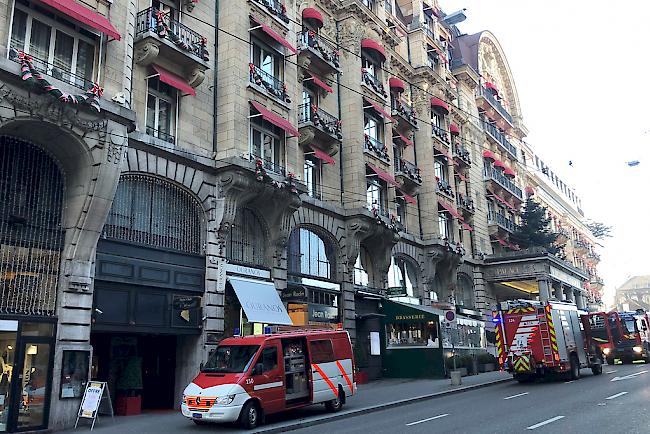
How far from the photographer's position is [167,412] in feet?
59.6

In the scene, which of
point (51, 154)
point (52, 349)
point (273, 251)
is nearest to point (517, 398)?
point (273, 251)

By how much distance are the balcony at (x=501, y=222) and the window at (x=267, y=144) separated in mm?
28893

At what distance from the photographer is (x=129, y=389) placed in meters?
17.6

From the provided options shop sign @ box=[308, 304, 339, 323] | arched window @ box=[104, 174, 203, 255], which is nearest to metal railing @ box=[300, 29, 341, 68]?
arched window @ box=[104, 174, 203, 255]

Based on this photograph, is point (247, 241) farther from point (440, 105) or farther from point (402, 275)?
point (440, 105)

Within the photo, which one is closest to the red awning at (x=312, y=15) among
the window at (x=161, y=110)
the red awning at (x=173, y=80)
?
the red awning at (x=173, y=80)

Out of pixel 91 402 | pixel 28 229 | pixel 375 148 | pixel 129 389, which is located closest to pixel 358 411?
pixel 129 389

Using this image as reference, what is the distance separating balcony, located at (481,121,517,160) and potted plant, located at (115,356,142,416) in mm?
40784

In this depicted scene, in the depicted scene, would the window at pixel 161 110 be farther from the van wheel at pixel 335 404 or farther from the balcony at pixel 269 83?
the van wheel at pixel 335 404

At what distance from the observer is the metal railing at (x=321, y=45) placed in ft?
89.1

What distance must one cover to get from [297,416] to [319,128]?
14.0 metres

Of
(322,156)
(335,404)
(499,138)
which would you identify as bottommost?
(335,404)

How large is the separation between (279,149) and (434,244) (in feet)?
51.5

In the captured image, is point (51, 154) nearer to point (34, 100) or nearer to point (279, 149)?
point (34, 100)
